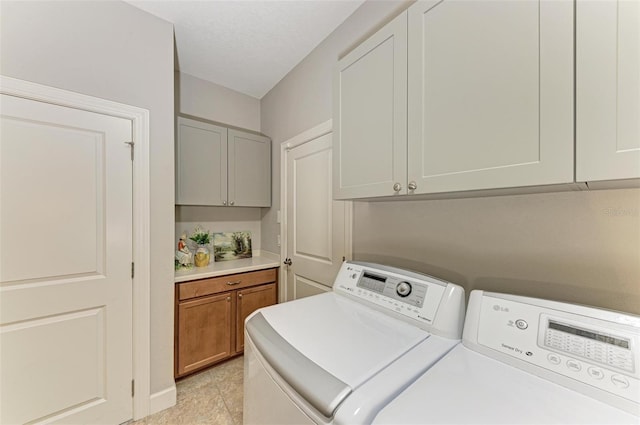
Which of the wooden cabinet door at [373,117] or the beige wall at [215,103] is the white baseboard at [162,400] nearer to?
the wooden cabinet door at [373,117]

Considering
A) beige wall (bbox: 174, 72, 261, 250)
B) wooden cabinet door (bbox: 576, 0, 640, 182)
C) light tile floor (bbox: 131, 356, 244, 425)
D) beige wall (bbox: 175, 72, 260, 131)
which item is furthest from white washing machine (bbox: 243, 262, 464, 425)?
beige wall (bbox: 175, 72, 260, 131)

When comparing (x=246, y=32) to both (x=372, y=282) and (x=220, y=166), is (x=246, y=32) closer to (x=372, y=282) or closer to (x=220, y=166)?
(x=220, y=166)

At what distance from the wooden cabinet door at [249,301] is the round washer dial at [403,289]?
5.15 ft

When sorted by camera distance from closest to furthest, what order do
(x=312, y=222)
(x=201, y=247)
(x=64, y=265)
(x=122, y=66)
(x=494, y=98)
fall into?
(x=494, y=98)
(x=64, y=265)
(x=122, y=66)
(x=312, y=222)
(x=201, y=247)

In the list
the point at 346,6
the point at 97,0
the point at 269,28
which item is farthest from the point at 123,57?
the point at 346,6

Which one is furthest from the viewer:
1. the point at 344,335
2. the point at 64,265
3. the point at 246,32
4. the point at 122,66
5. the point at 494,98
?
the point at 246,32

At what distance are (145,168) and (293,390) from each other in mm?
1645

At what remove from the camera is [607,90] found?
604 millimetres

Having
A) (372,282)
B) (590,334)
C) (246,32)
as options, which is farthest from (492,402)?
(246,32)

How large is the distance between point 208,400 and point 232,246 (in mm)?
1344

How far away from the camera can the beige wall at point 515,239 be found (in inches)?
32.5

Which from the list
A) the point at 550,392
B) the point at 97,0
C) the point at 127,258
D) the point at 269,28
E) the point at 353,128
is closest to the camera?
the point at 550,392

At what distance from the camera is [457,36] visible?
892 millimetres

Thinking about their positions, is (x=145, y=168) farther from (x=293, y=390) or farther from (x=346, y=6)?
(x=346, y=6)
